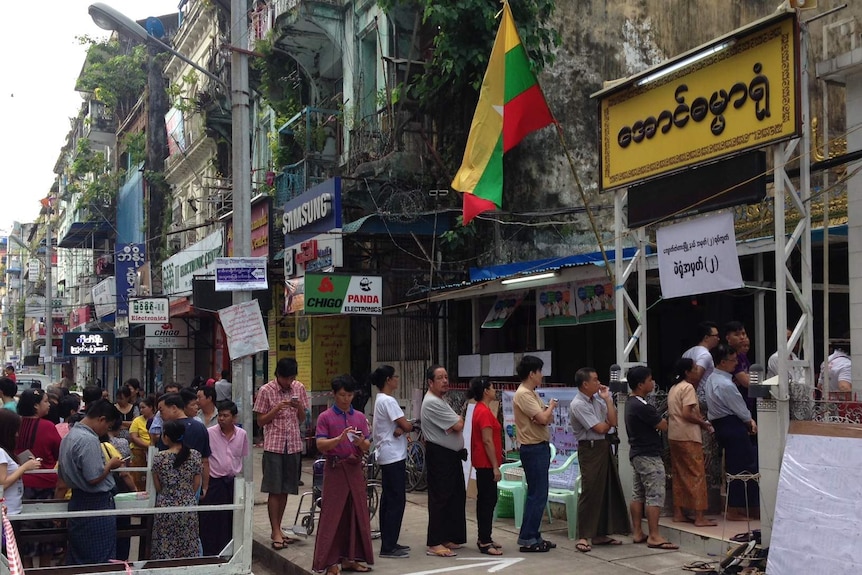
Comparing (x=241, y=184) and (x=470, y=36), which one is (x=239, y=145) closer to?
(x=241, y=184)

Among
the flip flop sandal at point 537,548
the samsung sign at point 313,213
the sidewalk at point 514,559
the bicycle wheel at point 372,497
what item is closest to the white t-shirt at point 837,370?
the sidewalk at point 514,559

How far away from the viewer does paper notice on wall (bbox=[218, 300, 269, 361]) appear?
1069cm

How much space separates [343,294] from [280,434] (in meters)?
5.90

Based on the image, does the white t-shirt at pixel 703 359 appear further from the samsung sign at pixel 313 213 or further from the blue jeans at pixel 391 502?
the samsung sign at pixel 313 213

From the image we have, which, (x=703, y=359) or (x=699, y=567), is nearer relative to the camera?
(x=699, y=567)

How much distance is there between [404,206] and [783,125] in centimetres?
918

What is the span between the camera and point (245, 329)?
10.7 m

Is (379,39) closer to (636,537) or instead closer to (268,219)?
(268,219)

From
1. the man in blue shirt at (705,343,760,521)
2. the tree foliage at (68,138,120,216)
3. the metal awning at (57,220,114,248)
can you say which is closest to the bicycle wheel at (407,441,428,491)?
the man in blue shirt at (705,343,760,521)

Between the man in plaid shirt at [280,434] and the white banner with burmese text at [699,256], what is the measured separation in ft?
13.0

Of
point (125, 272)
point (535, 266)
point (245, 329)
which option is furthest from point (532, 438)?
point (125, 272)

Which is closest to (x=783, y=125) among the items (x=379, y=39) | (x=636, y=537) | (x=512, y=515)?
(x=636, y=537)

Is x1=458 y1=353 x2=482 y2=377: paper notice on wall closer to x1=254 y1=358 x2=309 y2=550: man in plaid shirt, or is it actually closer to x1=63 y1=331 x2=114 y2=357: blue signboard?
x1=254 y1=358 x2=309 y2=550: man in plaid shirt

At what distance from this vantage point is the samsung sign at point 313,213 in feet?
51.3
